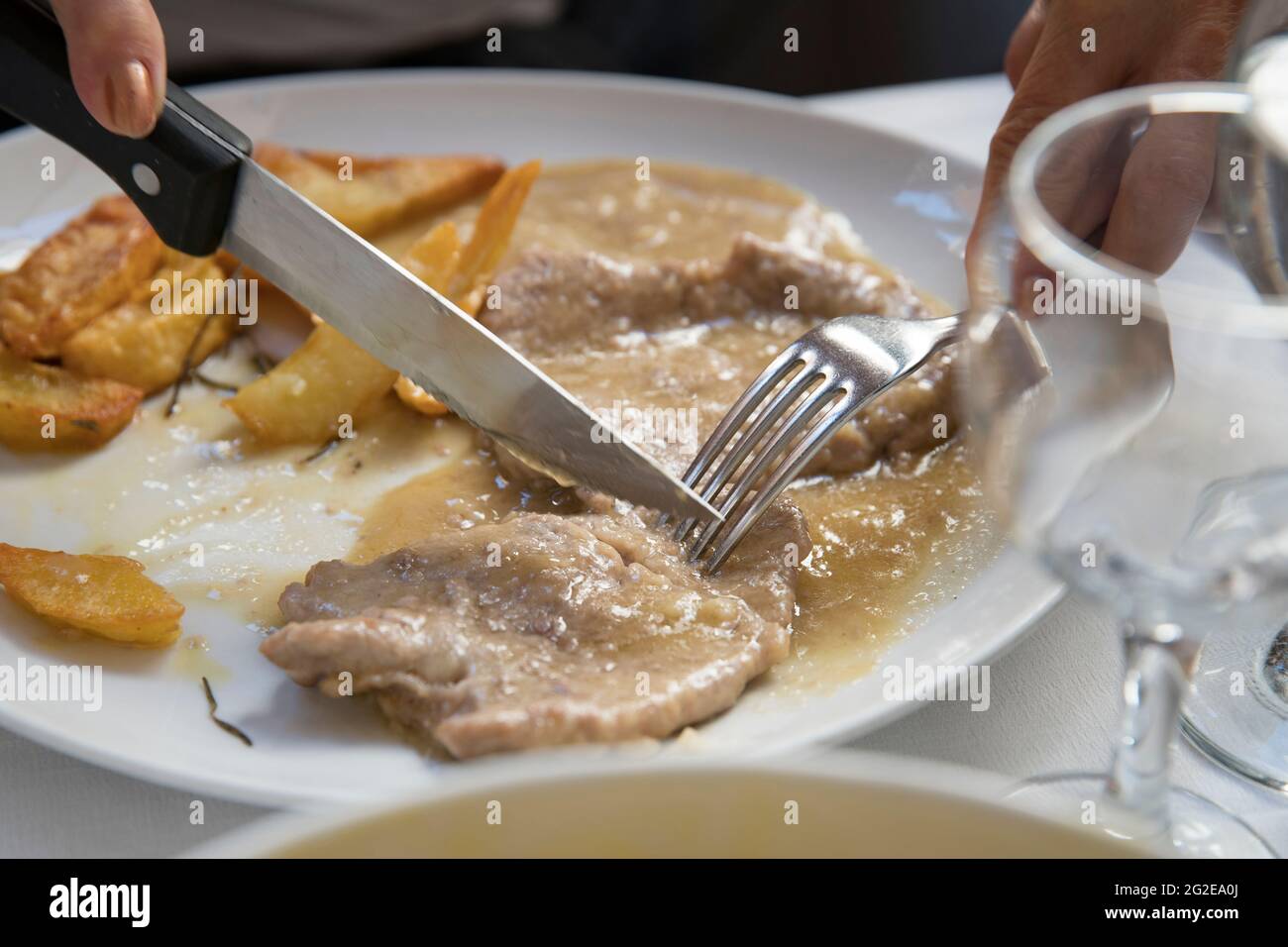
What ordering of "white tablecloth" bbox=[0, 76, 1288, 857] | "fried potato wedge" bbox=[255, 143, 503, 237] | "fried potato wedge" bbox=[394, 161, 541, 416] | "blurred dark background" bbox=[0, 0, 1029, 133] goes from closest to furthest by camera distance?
"white tablecloth" bbox=[0, 76, 1288, 857] < "fried potato wedge" bbox=[394, 161, 541, 416] < "fried potato wedge" bbox=[255, 143, 503, 237] < "blurred dark background" bbox=[0, 0, 1029, 133]

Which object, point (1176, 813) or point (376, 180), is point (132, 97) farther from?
point (1176, 813)

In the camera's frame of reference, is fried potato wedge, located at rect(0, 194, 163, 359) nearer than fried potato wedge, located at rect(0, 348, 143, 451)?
No

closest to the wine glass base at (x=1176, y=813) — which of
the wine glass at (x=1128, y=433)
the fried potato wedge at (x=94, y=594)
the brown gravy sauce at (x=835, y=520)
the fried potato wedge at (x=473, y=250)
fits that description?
the wine glass at (x=1128, y=433)

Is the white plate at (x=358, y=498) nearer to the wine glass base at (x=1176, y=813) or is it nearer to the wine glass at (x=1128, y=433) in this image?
the wine glass base at (x=1176, y=813)

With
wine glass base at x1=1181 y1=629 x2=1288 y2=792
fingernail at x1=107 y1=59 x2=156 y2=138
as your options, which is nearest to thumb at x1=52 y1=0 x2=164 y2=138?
fingernail at x1=107 y1=59 x2=156 y2=138

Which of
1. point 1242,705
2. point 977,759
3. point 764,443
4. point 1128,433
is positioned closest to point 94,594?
point 764,443

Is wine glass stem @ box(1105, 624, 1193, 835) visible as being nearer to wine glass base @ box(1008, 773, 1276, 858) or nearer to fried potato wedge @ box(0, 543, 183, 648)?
wine glass base @ box(1008, 773, 1276, 858)
